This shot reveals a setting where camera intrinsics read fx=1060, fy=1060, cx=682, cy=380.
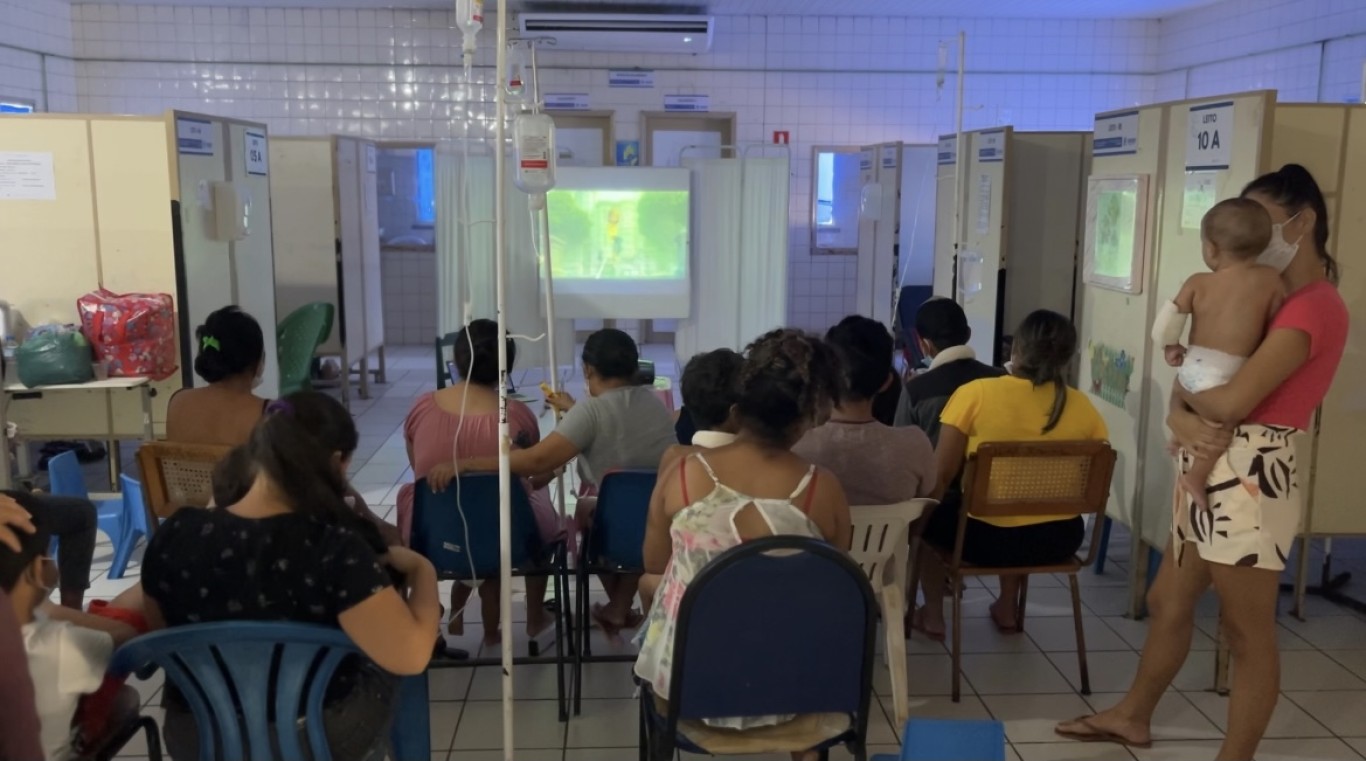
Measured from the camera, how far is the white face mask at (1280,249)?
7.80 feet

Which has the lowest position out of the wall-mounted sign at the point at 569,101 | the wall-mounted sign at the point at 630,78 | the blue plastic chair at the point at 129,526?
the blue plastic chair at the point at 129,526

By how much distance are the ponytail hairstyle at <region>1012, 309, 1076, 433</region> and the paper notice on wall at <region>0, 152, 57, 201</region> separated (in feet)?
12.3

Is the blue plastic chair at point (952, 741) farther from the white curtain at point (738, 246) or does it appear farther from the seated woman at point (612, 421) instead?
the white curtain at point (738, 246)

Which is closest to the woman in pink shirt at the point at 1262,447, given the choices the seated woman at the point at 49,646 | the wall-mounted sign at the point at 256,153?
the seated woman at the point at 49,646

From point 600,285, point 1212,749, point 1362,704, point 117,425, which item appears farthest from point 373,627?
point 600,285

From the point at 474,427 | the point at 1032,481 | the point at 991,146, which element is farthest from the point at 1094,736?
the point at 991,146

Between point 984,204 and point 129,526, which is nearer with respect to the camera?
point 129,526

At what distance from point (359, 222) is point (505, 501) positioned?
17.0 ft

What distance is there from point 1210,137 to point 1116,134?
59 cm

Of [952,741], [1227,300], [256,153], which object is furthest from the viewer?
[256,153]

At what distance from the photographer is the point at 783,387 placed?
206cm

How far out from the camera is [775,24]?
8.56 metres

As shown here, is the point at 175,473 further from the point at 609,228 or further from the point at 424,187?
the point at 424,187

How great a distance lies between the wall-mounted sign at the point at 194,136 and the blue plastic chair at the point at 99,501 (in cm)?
128
